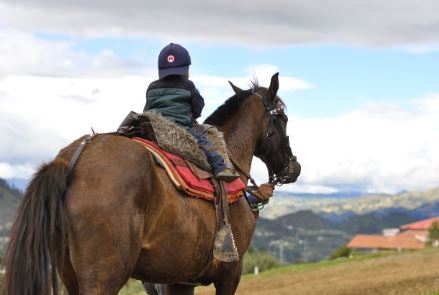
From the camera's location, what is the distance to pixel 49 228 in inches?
229

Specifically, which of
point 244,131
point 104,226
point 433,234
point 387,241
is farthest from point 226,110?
point 387,241

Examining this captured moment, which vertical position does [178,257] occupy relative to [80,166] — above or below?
below

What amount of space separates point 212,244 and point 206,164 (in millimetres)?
746

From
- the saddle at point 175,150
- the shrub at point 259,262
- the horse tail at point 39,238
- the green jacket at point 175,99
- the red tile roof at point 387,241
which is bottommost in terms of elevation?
the red tile roof at point 387,241

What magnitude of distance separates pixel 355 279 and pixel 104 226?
21.9 meters

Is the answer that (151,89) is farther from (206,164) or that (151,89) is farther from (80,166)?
(80,166)

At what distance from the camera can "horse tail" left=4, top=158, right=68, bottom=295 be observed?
18.7 ft

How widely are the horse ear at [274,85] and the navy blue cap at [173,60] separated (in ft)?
5.16

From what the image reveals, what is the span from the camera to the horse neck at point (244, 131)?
8.45 m

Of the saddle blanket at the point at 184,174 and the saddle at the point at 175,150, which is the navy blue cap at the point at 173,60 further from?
the saddle blanket at the point at 184,174

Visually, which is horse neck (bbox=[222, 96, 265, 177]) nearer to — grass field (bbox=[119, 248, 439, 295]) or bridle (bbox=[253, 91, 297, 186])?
bridle (bbox=[253, 91, 297, 186])

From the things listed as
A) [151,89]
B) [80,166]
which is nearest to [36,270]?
[80,166]

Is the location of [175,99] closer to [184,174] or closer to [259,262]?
[184,174]

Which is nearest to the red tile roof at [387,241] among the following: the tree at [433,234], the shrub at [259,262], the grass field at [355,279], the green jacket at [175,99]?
the tree at [433,234]
